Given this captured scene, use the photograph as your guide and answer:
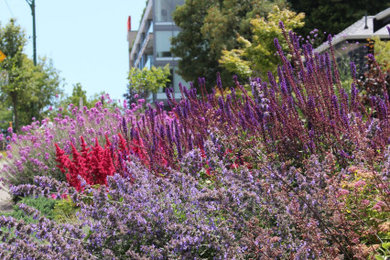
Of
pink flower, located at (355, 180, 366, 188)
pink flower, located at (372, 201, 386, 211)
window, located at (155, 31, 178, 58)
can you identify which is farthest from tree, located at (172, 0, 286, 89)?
pink flower, located at (372, 201, 386, 211)

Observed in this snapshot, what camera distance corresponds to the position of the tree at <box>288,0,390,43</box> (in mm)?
29234

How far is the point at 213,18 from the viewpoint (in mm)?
29391

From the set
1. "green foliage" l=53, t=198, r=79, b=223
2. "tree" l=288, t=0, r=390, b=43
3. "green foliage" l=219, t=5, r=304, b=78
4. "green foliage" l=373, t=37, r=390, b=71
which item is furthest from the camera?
"tree" l=288, t=0, r=390, b=43

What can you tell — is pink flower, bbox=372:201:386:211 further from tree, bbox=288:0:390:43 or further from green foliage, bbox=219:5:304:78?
tree, bbox=288:0:390:43

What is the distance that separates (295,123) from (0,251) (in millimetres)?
2810

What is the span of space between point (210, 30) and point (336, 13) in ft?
26.1

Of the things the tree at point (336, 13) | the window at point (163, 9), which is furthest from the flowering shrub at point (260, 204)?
the window at point (163, 9)

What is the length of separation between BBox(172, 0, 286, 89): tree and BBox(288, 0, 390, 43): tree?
2.23 metres

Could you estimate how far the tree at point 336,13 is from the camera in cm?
2923

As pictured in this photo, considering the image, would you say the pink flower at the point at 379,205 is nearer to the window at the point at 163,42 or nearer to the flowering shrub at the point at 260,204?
the flowering shrub at the point at 260,204

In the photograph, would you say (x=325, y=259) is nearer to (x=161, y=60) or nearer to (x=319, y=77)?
(x=319, y=77)

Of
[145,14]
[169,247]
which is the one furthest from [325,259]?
[145,14]

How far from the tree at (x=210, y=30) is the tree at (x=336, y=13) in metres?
2.23

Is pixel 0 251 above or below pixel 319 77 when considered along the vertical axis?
below
